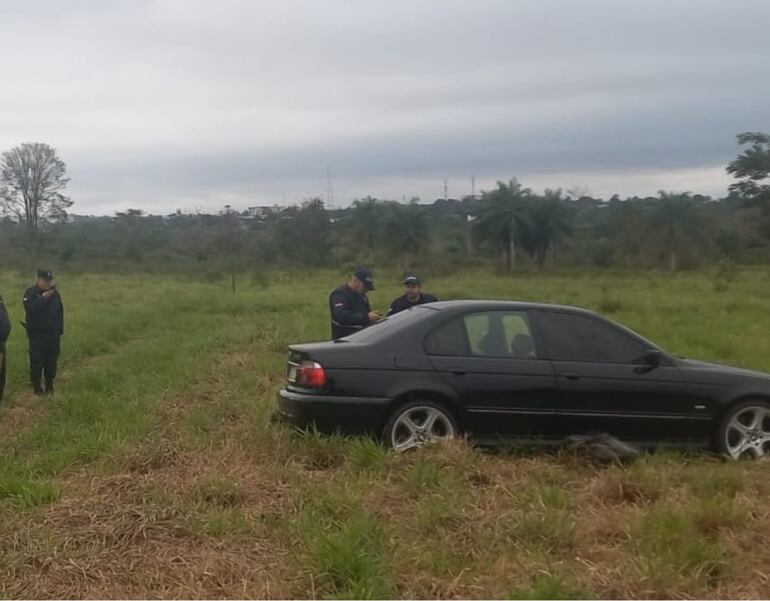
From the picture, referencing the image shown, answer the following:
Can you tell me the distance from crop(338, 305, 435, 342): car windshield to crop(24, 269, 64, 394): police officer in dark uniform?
5063 mm

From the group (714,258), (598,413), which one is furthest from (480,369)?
(714,258)

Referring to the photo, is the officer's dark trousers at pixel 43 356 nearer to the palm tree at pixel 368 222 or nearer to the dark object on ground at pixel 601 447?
the dark object on ground at pixel 601 447

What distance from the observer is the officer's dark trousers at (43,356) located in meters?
11.4

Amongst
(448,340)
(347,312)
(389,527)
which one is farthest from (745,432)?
(347,312)

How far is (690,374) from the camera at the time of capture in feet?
25.5

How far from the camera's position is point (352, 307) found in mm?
10367

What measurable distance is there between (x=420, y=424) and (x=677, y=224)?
49.1 m

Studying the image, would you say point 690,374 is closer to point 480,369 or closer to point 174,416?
point 480,369

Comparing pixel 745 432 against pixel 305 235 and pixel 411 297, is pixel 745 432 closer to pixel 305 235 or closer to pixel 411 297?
pixel 411 297

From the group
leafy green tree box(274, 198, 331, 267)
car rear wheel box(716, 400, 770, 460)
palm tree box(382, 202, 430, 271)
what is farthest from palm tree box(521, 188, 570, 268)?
car rear wheel box(716, 400, 770, 460)

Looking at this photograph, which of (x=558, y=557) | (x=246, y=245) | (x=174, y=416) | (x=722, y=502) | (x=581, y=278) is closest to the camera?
(x=558, y=557)

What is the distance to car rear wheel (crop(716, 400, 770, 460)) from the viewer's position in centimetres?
773

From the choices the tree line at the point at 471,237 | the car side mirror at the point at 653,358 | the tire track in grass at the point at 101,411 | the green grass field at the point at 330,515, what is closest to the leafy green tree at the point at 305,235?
the tree line at the point at 471,237

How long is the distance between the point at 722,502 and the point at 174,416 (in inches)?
212
